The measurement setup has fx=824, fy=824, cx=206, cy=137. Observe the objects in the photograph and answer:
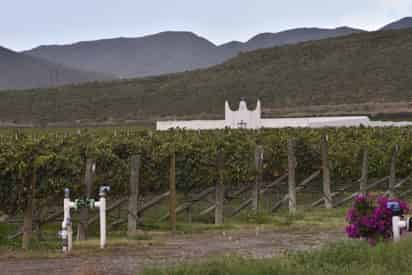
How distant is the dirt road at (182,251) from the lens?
1091 cm

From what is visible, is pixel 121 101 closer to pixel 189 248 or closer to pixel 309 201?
pixel 309 201

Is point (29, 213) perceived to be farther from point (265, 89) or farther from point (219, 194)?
point (265, 89)

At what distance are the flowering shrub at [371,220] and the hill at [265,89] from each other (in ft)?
192

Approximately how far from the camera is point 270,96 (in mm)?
79625

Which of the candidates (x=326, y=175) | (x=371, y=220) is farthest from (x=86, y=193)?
(x=326, y=175)

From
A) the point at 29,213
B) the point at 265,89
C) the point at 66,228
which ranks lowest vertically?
the point at 66,228

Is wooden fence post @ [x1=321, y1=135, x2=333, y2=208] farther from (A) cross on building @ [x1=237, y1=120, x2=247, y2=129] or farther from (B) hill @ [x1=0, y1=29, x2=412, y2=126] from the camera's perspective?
(B) hill @ [x1=0, y1=29, x2=412, y2=126]

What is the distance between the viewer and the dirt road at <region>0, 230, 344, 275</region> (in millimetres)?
10914

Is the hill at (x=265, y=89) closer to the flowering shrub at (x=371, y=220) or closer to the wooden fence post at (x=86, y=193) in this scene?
the wooden fence post at (x=86, y=193)

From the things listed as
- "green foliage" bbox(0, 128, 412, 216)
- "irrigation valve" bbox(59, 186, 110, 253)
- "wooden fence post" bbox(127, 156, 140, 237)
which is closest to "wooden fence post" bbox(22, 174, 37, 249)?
"green foliage" bbox(0, 128, 412, 216)

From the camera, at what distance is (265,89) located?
81750 mm

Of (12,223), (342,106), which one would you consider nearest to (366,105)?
(342,106)

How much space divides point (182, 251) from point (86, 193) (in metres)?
2.23

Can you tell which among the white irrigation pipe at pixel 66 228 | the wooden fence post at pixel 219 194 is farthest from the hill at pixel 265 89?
the white irrigation pipe at pixel 66 228
